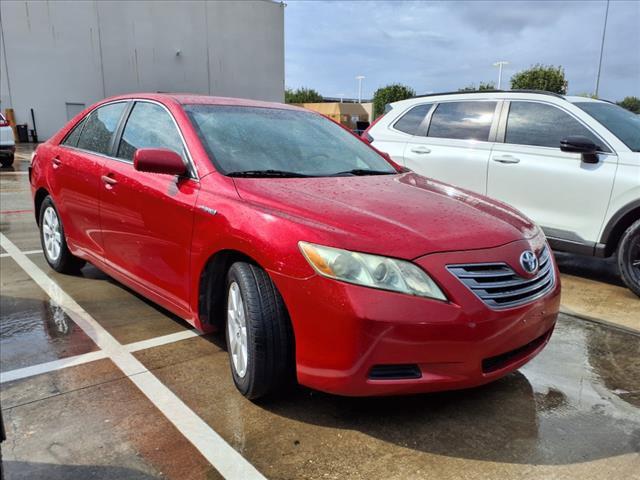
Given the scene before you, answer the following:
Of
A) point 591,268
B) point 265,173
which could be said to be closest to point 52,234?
point 265,173

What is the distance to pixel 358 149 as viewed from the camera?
153 inches

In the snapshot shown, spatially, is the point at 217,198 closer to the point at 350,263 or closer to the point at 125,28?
the point at 350,263

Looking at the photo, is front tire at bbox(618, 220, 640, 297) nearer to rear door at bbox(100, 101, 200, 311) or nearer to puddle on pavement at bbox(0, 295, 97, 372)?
rear door at bbox(100, 101, 200, 311)

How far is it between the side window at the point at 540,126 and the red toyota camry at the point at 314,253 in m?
2.17

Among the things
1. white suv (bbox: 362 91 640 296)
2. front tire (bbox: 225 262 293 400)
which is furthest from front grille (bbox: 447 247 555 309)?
white suv (bbox: 362 91 640 296)

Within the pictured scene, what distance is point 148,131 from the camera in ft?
12.1

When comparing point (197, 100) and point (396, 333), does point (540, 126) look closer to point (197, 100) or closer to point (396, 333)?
point (197, 100)

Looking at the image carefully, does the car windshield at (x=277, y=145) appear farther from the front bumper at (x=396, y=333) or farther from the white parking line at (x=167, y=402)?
the white parking line at (x=167, y=402)

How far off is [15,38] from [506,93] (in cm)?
2708

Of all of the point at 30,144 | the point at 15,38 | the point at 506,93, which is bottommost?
the point at 30,144

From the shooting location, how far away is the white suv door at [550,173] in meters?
4.79

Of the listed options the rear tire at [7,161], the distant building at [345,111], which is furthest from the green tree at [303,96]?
the rear tire at [7,161]

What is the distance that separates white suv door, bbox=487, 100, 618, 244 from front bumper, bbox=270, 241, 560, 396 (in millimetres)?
2830

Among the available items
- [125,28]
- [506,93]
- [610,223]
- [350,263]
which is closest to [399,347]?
[350,263]
